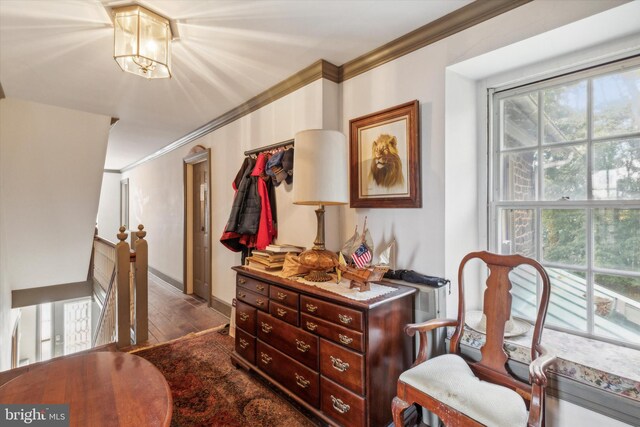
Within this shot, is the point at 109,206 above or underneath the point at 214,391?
above

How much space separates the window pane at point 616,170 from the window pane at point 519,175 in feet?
0.88

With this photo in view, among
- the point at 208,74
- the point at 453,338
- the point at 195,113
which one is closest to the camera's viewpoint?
the point at 453,338

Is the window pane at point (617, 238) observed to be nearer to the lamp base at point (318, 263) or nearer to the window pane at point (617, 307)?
the window pane at point (617, 307)

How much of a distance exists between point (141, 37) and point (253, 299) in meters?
1.73

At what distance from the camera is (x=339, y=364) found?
1531 mm

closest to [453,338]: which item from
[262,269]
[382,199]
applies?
[382,199]

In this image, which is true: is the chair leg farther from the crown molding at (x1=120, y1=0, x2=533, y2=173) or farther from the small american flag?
the crown molding at (x1=120, y1=0, x2=533, y2=173)

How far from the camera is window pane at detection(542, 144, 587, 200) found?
159cm

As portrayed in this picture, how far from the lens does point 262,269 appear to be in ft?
7.13

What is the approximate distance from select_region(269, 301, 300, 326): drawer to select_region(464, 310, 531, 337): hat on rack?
102cm

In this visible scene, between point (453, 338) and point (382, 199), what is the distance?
94 cm

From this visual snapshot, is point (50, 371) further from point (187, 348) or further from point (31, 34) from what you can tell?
point (31, 34)

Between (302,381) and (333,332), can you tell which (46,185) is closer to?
(302,381)

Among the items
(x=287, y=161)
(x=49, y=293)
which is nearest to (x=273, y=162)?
(x=287, y=161)
